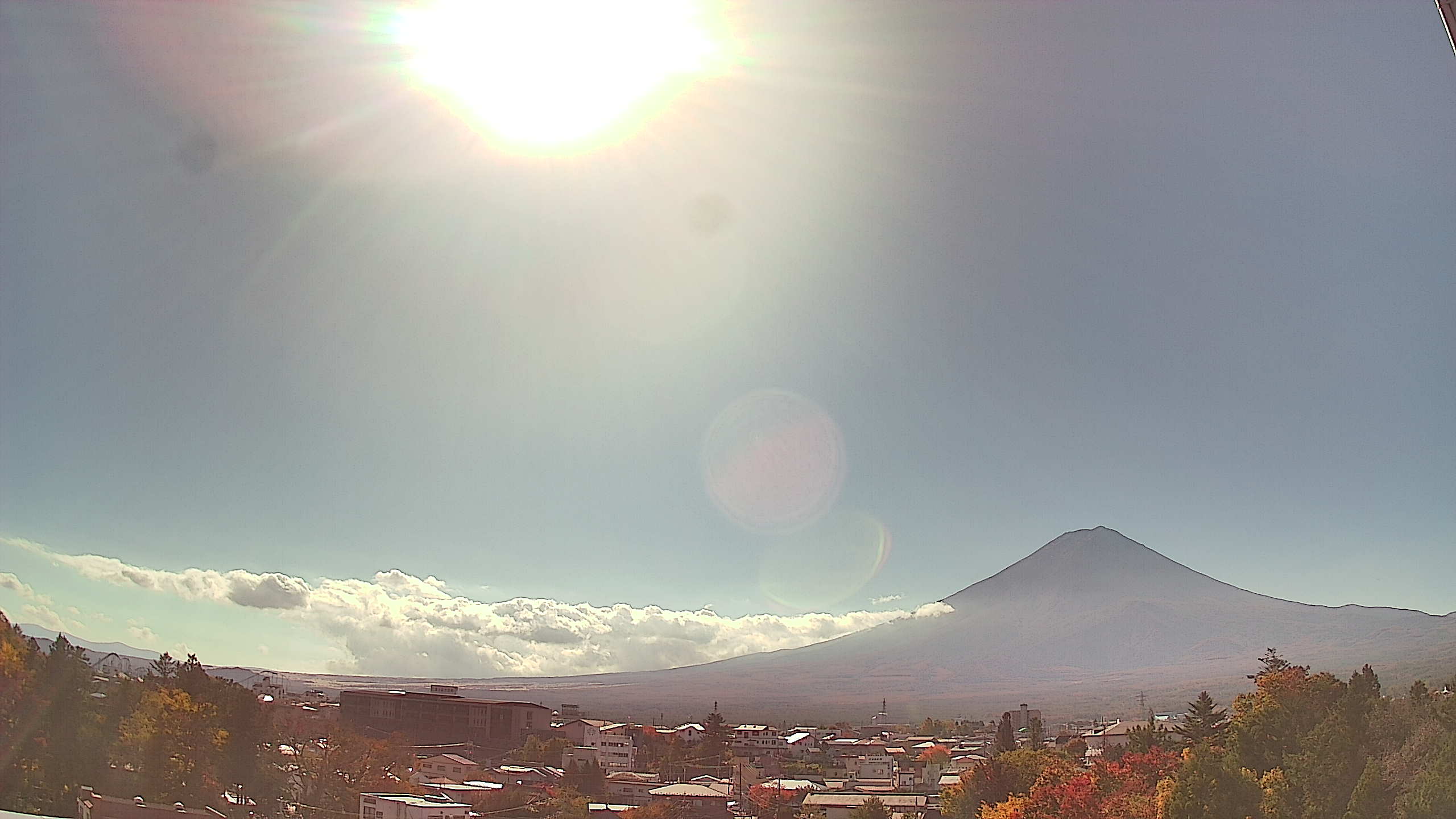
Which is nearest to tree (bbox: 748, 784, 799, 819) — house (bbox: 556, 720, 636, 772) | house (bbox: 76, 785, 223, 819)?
house (bbox: 556, 720, 636, 772)

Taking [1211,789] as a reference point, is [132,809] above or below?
below

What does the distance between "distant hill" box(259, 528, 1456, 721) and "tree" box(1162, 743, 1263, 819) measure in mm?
510

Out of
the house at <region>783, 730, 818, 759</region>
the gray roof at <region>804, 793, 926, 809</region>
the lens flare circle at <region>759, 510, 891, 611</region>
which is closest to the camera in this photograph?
the gray roof at <region>804, 793, 926, 809</region>

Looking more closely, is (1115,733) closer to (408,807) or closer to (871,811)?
(871,811)

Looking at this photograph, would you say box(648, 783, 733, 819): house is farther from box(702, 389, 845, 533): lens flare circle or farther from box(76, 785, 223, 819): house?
box(76, 785, 223, 819): house

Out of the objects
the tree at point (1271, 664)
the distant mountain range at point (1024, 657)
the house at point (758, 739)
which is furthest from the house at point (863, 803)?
the tree at point (1271, 664)

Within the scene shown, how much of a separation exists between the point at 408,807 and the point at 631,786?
4.52 ft

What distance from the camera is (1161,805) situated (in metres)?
5.24

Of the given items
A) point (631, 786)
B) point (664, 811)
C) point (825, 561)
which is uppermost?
point (825, 561)

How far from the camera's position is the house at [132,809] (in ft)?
20.5

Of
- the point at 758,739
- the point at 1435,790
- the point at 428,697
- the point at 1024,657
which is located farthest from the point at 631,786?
the point at 1435,790

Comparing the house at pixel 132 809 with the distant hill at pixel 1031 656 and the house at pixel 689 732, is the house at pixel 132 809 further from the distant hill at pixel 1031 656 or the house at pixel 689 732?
the house at pixel 689 732

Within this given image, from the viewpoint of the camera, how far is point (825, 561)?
7027 millimetres

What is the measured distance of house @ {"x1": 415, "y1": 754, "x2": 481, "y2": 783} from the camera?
6.41 m
